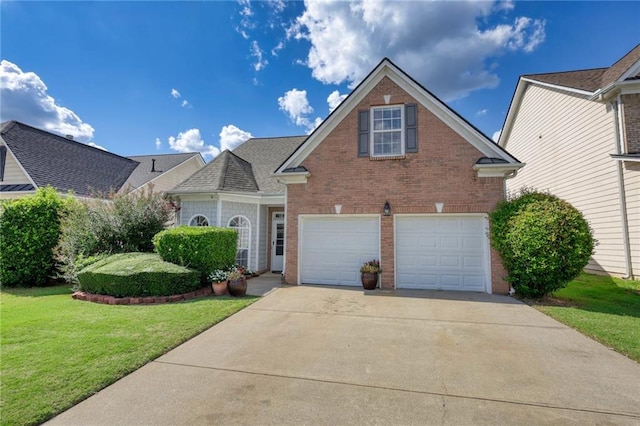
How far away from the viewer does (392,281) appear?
9.24 meters

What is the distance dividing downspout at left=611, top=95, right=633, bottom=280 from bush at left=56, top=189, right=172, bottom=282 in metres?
16.3

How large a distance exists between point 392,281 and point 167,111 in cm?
1417

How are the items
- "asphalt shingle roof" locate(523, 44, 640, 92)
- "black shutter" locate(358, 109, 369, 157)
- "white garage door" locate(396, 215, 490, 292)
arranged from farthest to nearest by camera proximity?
1. "asphalt shingle roof" locate(523, 44, 640, 92)
2. "black shutter" locate(358, 109, 369, 157)
3. "white garage door" locate(396, 215, 490, 292)

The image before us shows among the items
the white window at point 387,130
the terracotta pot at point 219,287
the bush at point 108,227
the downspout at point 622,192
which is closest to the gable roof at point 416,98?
the white window at point 387,130

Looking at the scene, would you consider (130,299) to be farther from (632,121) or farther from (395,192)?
(632,121)

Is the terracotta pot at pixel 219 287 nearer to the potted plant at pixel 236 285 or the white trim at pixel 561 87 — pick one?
the potted plant at pixel 236 285

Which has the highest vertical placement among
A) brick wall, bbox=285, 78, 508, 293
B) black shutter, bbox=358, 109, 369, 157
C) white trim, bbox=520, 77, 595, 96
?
white trim, bbox=520, 77, 595, 96

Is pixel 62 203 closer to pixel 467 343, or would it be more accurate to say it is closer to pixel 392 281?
pixel 392 281

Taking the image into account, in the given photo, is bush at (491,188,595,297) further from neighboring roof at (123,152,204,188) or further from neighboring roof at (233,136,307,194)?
neighboring roof at (123,152,204,188)

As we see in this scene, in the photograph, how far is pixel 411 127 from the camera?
951cm

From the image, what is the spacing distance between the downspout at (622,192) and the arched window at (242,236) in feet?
44.2

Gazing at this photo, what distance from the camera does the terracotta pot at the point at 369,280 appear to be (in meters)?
8.95

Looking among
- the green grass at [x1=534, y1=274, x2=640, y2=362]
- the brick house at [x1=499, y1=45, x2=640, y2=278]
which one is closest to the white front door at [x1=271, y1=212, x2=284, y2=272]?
the green grass at [x1=534, y1=274, x2=640, y2=362]

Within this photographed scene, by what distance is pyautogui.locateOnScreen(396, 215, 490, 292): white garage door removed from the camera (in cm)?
888
